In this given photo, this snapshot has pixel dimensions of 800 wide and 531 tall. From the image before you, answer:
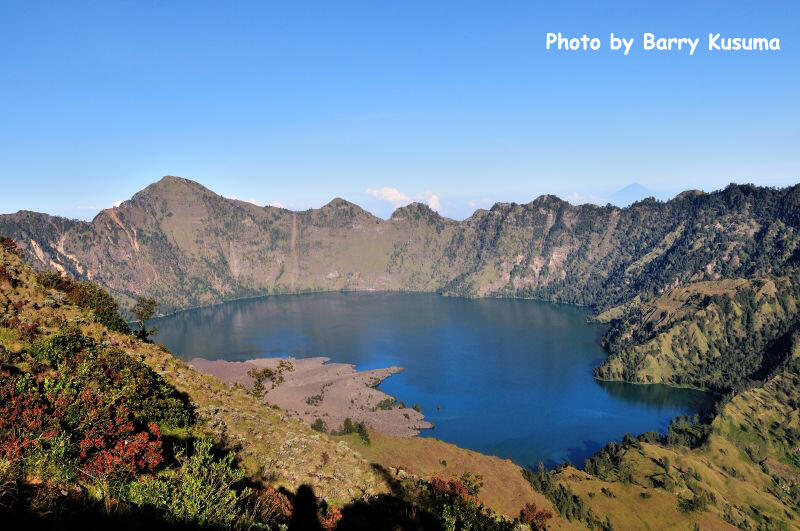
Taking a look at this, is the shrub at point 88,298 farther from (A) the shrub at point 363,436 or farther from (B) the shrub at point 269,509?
(A) the shrub at point 363,436

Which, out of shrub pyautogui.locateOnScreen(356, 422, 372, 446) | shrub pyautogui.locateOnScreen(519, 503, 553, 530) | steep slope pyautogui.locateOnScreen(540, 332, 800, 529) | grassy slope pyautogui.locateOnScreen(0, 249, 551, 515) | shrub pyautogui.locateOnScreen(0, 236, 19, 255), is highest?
shrub pyautogui.locateOnScreen(0, 236, 19, 255)

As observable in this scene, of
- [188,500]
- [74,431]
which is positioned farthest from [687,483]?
[74,431]

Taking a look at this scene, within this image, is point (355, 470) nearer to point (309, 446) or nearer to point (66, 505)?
point (309, 446)

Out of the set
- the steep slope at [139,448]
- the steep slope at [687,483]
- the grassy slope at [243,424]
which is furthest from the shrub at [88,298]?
the steep slope at [687,483]

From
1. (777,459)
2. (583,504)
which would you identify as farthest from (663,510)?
(777,459)

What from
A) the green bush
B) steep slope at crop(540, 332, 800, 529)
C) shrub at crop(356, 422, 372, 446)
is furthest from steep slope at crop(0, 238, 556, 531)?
steep slope at crop(540, 332, 800, 529)

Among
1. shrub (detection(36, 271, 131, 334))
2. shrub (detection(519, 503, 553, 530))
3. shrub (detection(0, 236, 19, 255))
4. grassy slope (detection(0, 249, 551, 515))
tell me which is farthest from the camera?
shrub (detection(519, 503, 553, 530))

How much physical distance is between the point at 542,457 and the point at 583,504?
53953 millimetres

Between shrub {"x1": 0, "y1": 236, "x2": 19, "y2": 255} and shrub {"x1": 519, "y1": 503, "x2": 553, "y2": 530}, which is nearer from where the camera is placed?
shrub {"x1": 0, "y1": 236, "x2": 19, "y2": 255}

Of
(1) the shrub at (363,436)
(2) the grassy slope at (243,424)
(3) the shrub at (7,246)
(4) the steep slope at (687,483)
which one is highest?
(3) the shrub at (7,246)

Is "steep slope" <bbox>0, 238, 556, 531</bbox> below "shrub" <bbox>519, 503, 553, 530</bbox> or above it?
above

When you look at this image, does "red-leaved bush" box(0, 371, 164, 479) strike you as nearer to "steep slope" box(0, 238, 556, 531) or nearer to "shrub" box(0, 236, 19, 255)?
"steep slope" box(0, 238, 556, 531)

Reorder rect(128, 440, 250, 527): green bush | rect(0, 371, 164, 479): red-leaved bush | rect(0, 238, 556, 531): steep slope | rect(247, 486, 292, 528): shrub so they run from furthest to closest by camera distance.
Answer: rect(247, 486, 292, 528): shrub < rect(0, 371, 164, 479): red-leaved bush < rect(128, 440, 250, 527): green bush < rect(0, 238, 556, 531): steep slope

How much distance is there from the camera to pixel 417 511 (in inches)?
2149
